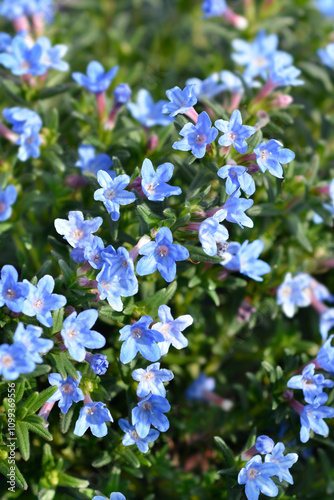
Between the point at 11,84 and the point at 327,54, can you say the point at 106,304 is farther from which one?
the point at 327,54

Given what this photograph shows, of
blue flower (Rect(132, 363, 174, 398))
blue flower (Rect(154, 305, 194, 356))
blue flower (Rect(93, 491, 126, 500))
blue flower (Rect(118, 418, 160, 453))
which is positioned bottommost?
blue flower (Rect(93, 491, 126, 500))

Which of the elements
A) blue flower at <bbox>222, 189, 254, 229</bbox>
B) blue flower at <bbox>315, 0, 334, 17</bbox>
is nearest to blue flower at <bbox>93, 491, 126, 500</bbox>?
blue flower at <bbox>222, 189, 254, 229</bbox>

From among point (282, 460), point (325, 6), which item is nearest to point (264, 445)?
point (282, 460)

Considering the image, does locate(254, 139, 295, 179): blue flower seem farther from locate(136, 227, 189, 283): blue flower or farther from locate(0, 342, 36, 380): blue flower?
locate(0, 342, 36, 380): blue flower

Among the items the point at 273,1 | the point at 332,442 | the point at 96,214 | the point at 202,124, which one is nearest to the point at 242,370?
the point at 332,442

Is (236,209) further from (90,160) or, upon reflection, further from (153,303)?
(90,160)

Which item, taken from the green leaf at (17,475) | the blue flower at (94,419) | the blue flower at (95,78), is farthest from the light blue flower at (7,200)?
the green leaf at (17,475)
